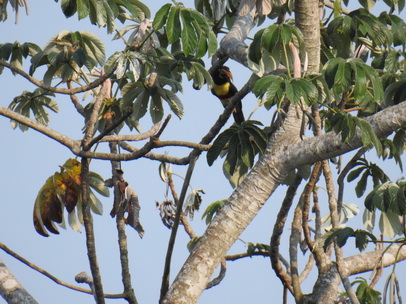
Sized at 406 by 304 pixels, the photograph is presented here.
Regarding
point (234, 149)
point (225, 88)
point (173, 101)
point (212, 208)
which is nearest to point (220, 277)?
point (212, 208)

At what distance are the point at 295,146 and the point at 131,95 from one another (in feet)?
3.20

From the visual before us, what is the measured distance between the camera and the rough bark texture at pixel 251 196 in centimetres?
273

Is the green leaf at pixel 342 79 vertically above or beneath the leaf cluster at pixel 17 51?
beneath

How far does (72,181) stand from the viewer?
3279 millimetres

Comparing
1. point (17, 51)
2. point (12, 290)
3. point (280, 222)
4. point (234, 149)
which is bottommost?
point (12, 290)

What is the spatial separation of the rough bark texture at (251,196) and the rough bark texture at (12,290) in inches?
21.4

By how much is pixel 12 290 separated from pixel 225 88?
9.18 ft

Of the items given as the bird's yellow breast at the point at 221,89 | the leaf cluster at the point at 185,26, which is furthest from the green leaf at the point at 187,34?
the bird's yellow breast at the point at 221,89

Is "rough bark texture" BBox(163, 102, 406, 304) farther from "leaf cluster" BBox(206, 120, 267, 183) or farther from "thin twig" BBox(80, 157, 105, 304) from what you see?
"thin twig" BBox(80, 157, 105, 304)

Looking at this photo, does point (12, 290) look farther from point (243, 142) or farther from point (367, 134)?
Answer: point (367, 134)

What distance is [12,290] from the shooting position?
9.28 feet

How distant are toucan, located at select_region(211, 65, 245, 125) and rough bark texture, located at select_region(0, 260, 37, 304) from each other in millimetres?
2502

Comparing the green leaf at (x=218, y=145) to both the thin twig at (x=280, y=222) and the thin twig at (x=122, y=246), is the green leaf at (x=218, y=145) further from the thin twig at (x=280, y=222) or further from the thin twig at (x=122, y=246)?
the thin twig at (x=122, y=246)

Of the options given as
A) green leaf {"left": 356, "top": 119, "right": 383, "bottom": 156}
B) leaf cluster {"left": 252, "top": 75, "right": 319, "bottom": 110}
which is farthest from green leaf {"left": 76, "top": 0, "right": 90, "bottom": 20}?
green leaf {"left": 356, "top": 119, "right": 383, "bottom": 156}
